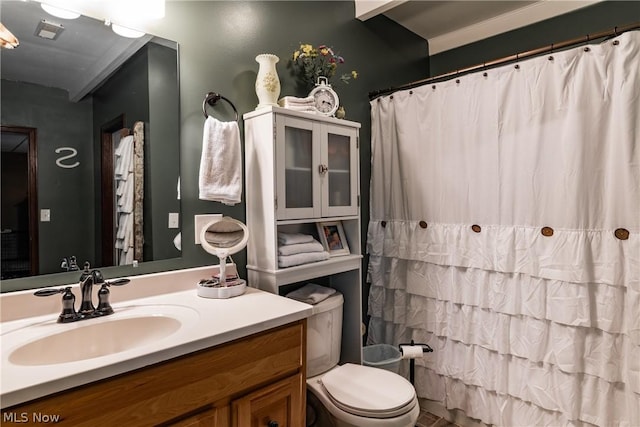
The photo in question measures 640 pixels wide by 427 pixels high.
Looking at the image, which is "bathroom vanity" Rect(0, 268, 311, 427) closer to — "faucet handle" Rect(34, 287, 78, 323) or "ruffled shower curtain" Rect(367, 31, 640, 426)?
"faucet handle" Rect(34, 287, 78, 323)

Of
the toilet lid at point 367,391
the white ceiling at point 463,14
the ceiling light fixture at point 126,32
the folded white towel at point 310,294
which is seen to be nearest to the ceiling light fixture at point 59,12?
the ceiling light fixture at point 126,32

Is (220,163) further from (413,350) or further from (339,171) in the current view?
(413,350)

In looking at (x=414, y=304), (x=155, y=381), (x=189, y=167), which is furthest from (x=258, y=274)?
(x=414, y=304)

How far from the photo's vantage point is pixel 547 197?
178 centimetres

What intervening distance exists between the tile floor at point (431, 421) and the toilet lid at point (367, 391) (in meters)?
Answer: 0.74

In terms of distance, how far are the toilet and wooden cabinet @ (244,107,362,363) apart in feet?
0.60

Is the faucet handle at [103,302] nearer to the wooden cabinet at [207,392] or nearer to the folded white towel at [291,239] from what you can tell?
the wooden cabinet at [207,392]

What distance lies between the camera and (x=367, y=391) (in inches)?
61.0

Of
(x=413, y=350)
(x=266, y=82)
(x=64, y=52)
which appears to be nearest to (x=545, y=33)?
(x=266, y=82)

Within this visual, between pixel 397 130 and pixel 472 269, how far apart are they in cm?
99

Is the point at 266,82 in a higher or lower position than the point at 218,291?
higher

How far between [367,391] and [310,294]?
513mm

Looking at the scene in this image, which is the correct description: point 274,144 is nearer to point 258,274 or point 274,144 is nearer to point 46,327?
point 258,274

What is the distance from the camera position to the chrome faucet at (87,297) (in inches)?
44.8
